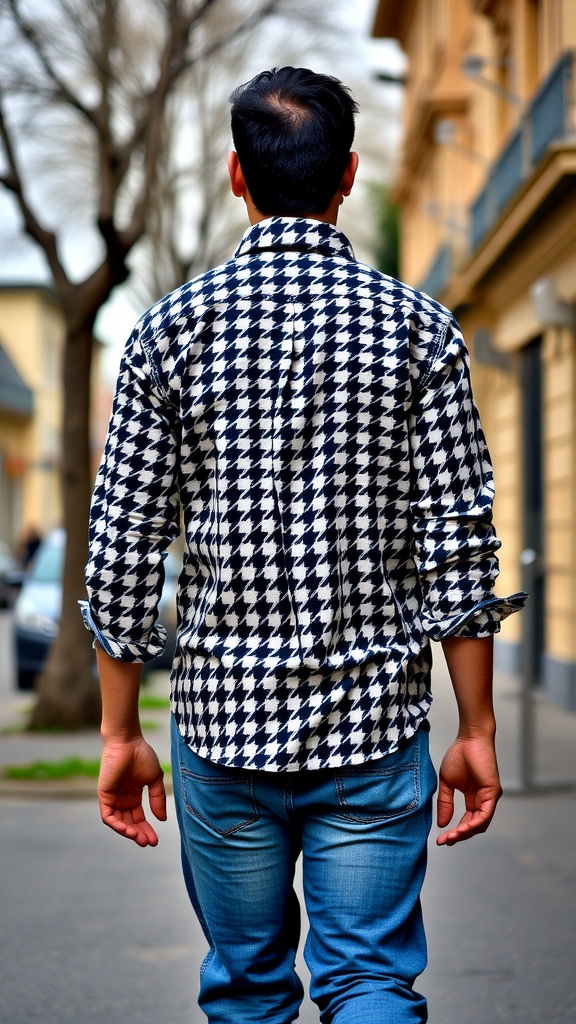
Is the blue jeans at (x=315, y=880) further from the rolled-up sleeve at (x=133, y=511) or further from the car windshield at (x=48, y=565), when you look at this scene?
the car windshield at (x=48, y=565)

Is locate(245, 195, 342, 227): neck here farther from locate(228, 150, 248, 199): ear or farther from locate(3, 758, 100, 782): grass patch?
locate(3, 758, 100, 782): grass patch

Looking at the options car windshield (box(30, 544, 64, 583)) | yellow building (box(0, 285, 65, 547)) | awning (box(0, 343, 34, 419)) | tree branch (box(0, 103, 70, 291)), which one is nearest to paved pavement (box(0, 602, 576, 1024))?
tree branch (box(0, 103, 70, 291))

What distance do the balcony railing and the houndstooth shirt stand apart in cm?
1036

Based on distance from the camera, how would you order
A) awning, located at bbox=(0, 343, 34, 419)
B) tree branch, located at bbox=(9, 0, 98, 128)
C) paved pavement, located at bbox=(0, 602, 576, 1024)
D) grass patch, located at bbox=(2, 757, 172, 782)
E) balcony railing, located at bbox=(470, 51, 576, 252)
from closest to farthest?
paved pavement, located at bbox=(0, 602, 576, 1024), grass patch, located at bbox=(2, 757, 172, 782), tree branch, located at bbox=(9, 0, 98, 128), balcony railing, located at bbox=(470, 51, 576, 252), awning, located at bbox=(0, 343, 34, 419)

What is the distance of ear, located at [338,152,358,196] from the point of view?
2.22m

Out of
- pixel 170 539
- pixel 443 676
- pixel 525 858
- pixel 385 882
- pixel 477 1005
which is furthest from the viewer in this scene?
pixel 443 676

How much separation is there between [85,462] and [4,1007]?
21.1 ft

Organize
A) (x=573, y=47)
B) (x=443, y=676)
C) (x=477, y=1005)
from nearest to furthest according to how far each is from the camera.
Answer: (x=477, y=1005)
(x=573, y=47)
(x=443, y=676)

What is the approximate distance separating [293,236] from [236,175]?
6.3 inches

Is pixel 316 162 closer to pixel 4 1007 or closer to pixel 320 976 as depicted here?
pixel 320 976

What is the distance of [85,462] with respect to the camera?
33.9ft

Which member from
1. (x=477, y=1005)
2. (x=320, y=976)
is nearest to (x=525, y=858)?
(x=477, y=1005)

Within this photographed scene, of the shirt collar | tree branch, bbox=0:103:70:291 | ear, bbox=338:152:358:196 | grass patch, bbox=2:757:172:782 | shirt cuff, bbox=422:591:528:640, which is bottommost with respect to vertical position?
grass patch, bbox=2:757:172:782

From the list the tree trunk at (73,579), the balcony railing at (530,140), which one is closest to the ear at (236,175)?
the tree trunk at (73,579)
